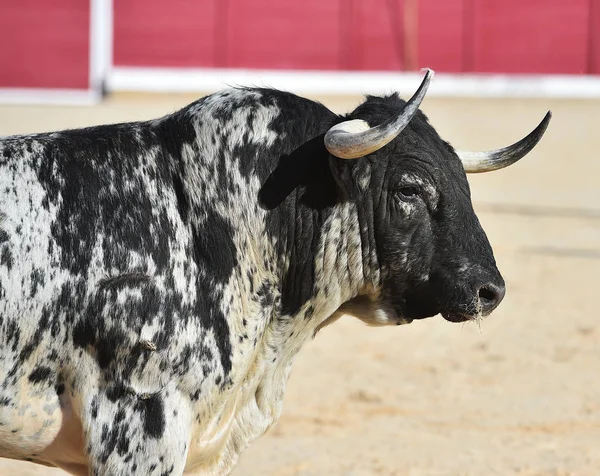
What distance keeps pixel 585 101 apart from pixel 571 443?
24.9ft

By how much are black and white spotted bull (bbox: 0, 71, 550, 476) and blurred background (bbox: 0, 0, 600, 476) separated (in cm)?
140

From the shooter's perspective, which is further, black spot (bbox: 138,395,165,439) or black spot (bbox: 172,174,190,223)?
black spot (bbox: 172,174,190,223)

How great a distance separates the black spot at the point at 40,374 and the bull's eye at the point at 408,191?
924 millimetres

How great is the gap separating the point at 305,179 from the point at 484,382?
107 inches

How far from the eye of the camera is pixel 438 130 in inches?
386

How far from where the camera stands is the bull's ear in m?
2.61

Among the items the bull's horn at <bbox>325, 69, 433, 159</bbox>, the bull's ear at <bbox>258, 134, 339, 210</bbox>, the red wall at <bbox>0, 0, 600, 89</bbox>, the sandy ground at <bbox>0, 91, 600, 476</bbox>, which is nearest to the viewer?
the bull's horn at <bbox>325, 69, 433, 159</bbox>

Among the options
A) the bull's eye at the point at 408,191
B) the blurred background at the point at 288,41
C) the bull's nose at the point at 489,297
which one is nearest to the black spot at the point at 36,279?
the bull's eye at the point at 408,191

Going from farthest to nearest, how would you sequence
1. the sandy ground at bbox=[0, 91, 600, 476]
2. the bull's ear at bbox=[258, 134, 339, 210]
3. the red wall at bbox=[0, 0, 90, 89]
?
1. the red wall at bbox=[0, 0, 90, 89]
2. the sandy ground at bbox=[0, 91, 600, 476]
3. the bull's ear at bbox=[258, 134, 339, 210]

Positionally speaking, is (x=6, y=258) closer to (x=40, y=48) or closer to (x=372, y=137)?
(x=372, y=137)

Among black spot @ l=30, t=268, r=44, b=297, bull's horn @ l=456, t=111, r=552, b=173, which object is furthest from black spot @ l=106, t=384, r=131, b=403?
bull's horn @ l=456, t=111, r=552, b=173

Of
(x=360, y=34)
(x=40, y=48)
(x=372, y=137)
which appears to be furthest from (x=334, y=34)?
(x=372, y=137)

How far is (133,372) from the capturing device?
7.82 feet

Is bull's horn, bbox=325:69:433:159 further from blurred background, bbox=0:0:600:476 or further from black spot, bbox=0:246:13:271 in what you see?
blurred background, bbox=0:0:600:476
